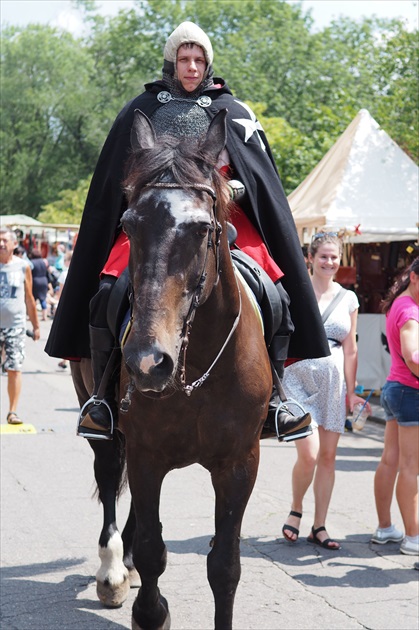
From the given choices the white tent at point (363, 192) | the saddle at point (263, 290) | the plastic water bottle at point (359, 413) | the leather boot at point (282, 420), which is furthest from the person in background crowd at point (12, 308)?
the saddle at point (263, 290)

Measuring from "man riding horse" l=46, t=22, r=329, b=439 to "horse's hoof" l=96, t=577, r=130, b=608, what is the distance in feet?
3.30

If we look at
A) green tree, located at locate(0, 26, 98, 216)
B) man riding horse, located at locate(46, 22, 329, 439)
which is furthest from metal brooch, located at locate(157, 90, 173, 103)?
green tree, located at locate(0, 26, 98, 216)

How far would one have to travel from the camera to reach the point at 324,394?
6.91m

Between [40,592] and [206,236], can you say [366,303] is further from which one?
[206,236]

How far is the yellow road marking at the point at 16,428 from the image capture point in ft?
35.2

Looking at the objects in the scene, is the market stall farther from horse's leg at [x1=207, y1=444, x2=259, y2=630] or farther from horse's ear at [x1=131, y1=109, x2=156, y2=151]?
horse's ear at [x1=131, y1=109, x2=156, y2=151]

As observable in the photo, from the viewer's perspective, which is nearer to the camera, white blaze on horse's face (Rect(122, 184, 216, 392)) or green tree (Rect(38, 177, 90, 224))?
white blaze on horse's face (Rect(122, 184, 216, 392))

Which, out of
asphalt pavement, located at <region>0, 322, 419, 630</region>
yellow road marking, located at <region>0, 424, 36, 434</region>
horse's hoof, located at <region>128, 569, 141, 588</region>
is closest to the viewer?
asphalt pavement, located at <region>0, 322, 419, 630</region>

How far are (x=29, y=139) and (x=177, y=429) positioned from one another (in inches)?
2157

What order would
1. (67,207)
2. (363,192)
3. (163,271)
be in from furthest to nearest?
1. (67,207)
2. (363,192)
3. (163,271)

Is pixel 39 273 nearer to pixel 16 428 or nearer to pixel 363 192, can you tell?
pixel 363 192

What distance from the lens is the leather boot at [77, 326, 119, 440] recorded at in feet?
15.4

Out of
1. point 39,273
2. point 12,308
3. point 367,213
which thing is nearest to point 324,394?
point 12,308

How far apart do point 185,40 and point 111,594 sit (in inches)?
118
